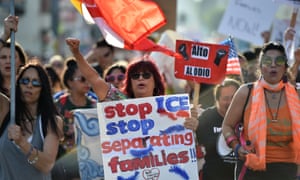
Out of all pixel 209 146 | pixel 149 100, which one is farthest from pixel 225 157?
→ pixel 149 100

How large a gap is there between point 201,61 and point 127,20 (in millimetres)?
704

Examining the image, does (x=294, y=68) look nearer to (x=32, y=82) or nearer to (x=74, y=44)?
(x=74, y=44)

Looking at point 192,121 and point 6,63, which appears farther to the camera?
point 6,63

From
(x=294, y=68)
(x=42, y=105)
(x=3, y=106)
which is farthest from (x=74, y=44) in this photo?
(x=294, y=68)

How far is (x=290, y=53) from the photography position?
966 centimetres

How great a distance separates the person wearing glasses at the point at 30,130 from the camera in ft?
22.2

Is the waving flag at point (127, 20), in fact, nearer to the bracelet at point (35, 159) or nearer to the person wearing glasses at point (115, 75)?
the bracelet at point (35, 159)

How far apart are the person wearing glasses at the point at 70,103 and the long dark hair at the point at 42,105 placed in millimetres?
1862

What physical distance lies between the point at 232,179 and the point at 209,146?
0.39 meters

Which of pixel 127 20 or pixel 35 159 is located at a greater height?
pixel 127 20

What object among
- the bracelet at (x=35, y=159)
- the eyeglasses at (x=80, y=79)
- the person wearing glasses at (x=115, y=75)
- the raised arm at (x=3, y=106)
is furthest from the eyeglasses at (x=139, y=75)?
the eyeglasses at (x=80, y=79)

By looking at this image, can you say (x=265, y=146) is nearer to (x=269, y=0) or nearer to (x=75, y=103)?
(x=75, y=103)

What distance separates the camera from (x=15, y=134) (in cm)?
661

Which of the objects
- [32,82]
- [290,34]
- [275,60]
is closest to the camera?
[275,60]
